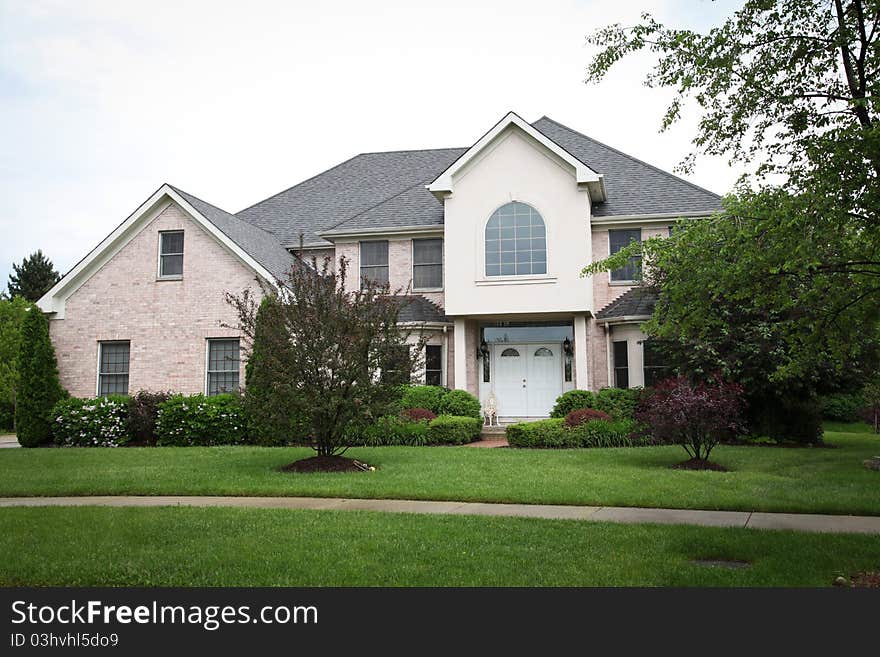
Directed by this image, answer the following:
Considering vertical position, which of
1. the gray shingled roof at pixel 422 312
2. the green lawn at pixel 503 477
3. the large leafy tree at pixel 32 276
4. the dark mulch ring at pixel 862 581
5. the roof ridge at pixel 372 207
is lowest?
the dark mulch ring at pixel 862 581

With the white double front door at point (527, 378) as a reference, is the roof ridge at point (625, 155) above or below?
above

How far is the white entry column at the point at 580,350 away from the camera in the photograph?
2170 centimetres

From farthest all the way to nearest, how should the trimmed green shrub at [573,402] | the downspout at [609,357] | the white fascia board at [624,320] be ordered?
the downspout at [609,357], the white fascia board at [624,320], the trimmed green shrub at [573,402]

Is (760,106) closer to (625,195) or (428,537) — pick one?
(428,537)

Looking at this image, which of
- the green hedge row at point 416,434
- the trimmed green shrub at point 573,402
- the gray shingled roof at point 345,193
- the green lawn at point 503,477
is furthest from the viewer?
the gray shingled roof at point 345,193

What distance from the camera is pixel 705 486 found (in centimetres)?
1131

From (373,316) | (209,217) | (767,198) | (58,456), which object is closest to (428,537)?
(767,198)

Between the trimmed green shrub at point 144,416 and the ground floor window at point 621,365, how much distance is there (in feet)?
44.0

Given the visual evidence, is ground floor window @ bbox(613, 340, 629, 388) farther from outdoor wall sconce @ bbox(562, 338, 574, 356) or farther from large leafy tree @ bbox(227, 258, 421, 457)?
large leafy tree @ bbox(227, 258, 421, 457)

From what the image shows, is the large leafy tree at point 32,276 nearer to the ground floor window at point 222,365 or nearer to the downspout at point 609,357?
the ground floor window at point 222,365

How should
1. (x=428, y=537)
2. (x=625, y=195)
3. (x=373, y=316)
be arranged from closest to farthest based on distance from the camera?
1. (x=428, y=537)
2. (x=373, y=316)
3. (x=625, y=195)

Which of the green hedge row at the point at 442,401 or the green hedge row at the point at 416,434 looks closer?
the green hedge row at the point at 416,434

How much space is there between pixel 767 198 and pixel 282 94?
43.1ft

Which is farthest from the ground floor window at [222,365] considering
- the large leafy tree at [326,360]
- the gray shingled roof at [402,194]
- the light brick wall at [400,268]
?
the large leafy tree at [326,360]
